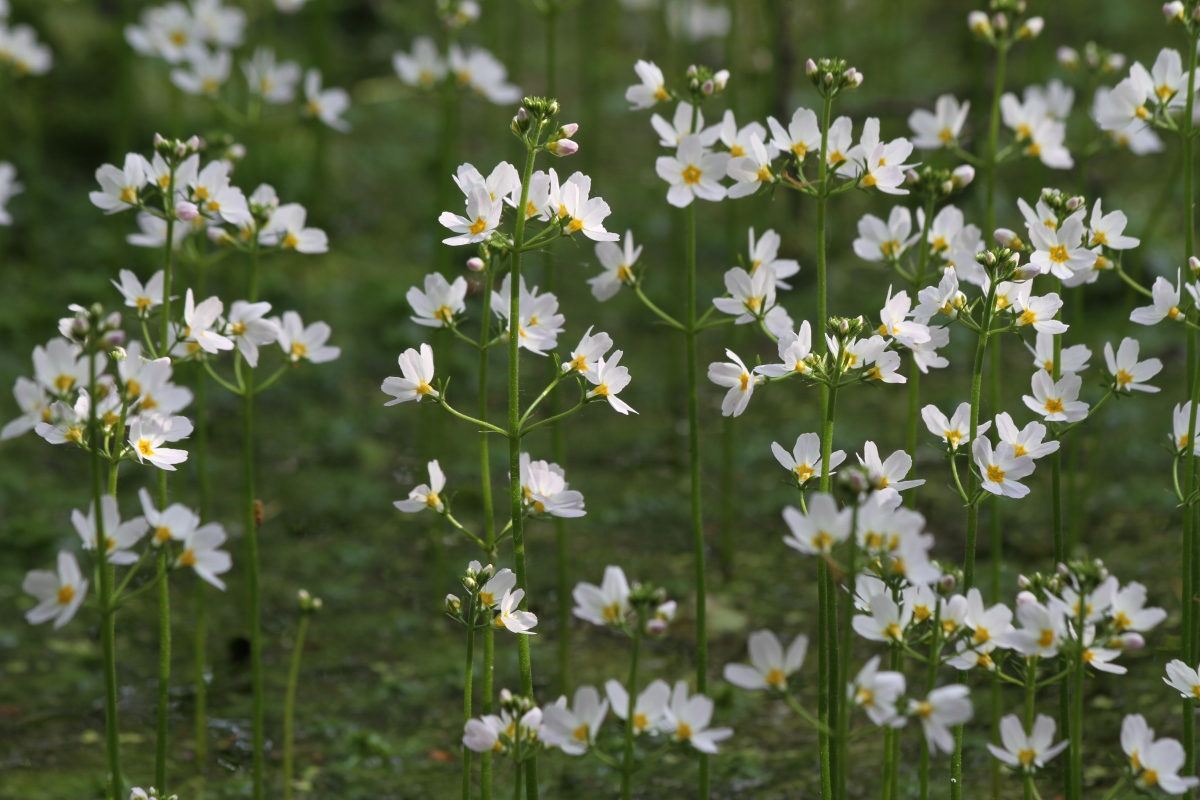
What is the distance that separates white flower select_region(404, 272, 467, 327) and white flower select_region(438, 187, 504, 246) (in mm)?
203

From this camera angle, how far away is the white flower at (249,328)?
7.74 feet

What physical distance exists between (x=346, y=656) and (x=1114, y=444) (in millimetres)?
2718

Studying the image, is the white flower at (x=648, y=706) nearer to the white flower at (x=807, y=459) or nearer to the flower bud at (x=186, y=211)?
the white flower at (x=807, y=459)

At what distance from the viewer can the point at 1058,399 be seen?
2.18 metres

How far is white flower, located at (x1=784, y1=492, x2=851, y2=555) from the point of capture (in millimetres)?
1614

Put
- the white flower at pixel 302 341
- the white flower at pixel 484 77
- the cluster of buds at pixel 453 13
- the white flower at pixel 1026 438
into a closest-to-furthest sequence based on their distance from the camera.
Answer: the white flower at pixel 1026 438, the white flower at pixel 302 341, the cluster of buds at pixel 453 13, the white flower at pixel 484 77

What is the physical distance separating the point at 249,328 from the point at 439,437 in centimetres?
162

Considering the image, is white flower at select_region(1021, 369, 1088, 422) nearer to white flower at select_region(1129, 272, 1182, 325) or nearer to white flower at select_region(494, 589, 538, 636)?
white flower at select_region(1129, 272, 1182, 325)

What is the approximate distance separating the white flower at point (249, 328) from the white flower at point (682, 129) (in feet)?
2.87

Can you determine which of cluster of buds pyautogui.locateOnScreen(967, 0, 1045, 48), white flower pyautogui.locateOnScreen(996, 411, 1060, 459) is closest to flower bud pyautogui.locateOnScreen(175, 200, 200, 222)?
white flower pyautogui.locateOnScreen(996, 411, 1060, 459)

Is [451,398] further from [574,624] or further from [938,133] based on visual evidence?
[938,133]

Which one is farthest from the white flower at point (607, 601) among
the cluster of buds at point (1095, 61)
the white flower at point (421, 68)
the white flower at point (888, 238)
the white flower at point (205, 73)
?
the white flower at point (205, 73)

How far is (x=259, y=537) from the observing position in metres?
4.08

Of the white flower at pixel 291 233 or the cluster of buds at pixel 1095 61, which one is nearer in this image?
the white flower at pixel 291 233
